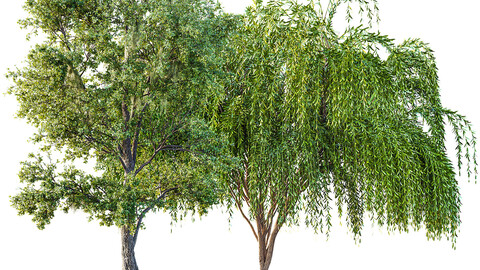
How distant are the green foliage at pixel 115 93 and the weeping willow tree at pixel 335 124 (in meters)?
1.16

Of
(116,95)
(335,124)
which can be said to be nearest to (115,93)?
(116,95)

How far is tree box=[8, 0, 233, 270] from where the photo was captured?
7.14 metres

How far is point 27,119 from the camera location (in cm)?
754

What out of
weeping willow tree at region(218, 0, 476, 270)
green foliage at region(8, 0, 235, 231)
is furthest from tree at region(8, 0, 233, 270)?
weeping willow tree at region(218, 0, 476, 270)

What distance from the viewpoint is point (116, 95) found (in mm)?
7273

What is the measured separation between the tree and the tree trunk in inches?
0.7

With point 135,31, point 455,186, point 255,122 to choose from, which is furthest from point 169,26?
point 455,186

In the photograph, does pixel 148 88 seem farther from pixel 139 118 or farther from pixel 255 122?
pixel 255 122

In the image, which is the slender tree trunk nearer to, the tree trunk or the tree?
the tree

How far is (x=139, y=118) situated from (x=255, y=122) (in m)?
2.32

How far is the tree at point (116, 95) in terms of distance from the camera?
23.4ft

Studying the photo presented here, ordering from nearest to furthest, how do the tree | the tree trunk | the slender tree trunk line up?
the tree
the tree trunk
the slender tree trunk

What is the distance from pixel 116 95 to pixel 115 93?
37mm

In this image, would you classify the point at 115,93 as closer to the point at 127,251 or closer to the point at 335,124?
the point at 127,251
